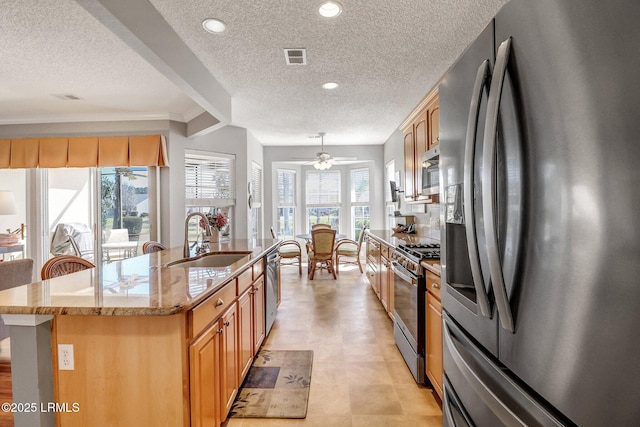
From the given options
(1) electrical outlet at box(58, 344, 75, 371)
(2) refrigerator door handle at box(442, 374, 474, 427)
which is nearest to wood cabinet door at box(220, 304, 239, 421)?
(1) electrical outlet at box(58, 344, 75, 371)

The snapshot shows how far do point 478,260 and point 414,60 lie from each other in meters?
2.49

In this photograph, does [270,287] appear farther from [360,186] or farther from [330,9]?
[360,186]

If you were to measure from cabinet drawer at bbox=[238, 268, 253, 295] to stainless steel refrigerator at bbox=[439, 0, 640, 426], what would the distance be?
1.52m

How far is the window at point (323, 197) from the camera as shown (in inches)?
291

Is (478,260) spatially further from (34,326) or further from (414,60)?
(414,60)

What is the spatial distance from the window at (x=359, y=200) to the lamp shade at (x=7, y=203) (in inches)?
225

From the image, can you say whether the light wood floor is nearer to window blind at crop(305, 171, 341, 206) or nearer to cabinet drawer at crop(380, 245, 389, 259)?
cabinet drawer at crop(380, 245, 389, 259)

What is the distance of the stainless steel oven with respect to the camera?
7.22 feet

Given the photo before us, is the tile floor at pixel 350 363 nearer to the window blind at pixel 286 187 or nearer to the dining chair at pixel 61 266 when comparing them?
the dining chair at pixel 61 266

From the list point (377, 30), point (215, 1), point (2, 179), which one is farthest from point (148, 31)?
point (2, 179)

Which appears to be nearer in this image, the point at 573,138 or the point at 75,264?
the point at 573,138

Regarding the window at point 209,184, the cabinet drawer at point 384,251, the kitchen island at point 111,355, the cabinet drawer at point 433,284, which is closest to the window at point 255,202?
the window at point 209,184

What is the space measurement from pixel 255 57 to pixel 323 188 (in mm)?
4807

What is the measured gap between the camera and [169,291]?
148cm
